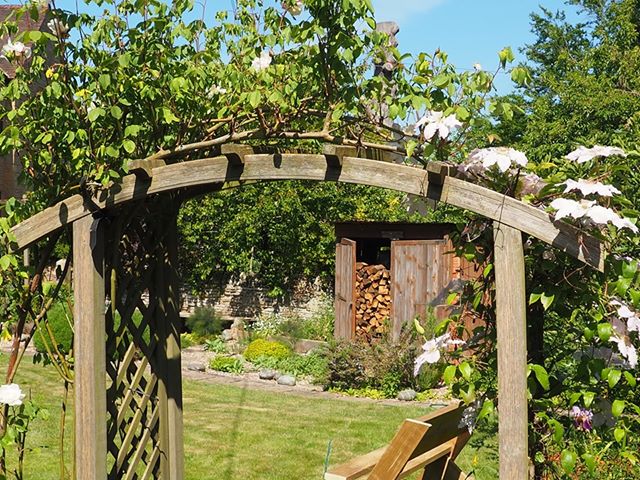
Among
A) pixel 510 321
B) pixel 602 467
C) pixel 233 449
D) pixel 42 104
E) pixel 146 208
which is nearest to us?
pixel 510 321

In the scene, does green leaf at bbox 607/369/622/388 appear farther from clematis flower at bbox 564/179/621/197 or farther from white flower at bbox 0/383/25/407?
white flower at bbox 0/383/25/407

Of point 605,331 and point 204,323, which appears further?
point 204,323

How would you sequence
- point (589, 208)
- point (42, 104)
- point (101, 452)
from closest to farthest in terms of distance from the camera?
point (589, 208) < point (42, 104) < point (101, 452)

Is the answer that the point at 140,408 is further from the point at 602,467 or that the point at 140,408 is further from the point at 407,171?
the point at 602,467

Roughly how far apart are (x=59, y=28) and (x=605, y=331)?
2.55m

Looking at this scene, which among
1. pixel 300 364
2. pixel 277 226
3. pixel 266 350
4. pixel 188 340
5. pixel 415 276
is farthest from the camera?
pixel 277 226

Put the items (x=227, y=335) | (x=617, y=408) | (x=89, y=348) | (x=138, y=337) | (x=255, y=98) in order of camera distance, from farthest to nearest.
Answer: (x=227, y=335) < (x=138, y=337) < (x=89, y=348) < (x=255, y=98) < (x=617, y=408)

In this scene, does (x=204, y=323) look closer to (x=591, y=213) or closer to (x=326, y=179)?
(x=326, y=179)

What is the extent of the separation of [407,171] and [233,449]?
17.1 ft

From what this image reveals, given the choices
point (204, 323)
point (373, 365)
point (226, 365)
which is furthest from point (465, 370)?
point (204, 323)

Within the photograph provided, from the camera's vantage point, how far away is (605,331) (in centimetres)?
311

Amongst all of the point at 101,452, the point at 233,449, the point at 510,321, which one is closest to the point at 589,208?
the point at 510,321

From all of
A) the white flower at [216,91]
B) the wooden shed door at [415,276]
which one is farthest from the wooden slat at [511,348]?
the wooden shed door at [415,276]

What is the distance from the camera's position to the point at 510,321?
3.15 meters
